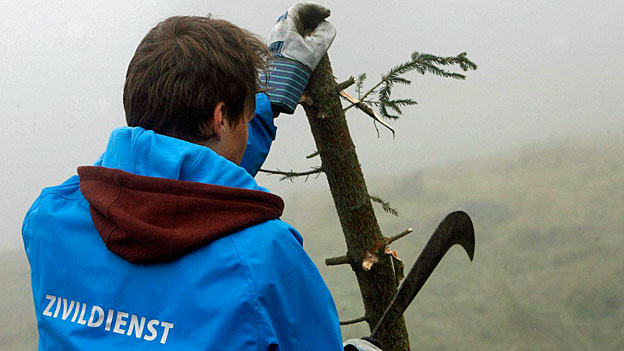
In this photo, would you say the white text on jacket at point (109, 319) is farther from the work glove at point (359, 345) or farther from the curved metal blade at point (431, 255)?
the curved metal blade at point (431, 255)

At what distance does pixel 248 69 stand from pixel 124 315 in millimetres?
433

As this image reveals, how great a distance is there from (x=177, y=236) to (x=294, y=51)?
80 centimetres

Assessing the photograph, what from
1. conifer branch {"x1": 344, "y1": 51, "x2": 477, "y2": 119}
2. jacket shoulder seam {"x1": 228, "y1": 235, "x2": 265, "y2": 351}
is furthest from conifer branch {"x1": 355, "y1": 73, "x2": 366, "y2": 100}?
jacket shoulder seam {"x1": 228, "y1": 235, "x2": 265, "y2": 351}

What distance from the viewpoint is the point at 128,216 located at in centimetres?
77

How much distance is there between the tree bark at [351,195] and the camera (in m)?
1.60

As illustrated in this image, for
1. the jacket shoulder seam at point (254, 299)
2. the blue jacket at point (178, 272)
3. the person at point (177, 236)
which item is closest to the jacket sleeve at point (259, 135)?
the person at point (177, 236)

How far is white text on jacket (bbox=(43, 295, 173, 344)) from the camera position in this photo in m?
0.79

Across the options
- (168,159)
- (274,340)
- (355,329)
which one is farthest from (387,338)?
(355,329)

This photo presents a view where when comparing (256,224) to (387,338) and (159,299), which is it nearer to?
(159,299)

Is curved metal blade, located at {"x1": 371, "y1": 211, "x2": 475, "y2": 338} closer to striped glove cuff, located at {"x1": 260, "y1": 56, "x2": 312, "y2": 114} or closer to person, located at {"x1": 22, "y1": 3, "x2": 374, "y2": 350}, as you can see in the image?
striped glove cuff, located at {"x1": 260, "y1": 56, "x2": 312, "y2": 114}

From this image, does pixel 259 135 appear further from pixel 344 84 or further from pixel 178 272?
pixel 178 272

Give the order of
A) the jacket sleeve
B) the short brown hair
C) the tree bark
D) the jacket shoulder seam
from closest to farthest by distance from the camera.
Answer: the jacket shoulder seam
the short brown hair
the jacket sleeve
the tree bark

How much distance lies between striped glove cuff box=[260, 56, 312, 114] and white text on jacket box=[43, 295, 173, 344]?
0.71 metres

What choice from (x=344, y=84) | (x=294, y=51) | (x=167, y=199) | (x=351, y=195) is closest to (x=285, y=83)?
(x=294, y=51)
